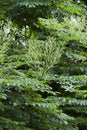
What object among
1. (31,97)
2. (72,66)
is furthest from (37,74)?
(72,66)

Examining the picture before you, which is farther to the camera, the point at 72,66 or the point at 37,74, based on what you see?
the point at 72,66

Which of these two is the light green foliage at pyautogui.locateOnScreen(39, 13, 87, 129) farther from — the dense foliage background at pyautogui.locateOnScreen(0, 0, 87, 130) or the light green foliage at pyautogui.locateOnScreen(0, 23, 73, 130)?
the light green foliage at pyautogui.locateOnScreen(0, 23, 73, 130)

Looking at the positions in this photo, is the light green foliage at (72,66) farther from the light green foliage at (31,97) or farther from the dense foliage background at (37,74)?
the light green foliage at (31,97)

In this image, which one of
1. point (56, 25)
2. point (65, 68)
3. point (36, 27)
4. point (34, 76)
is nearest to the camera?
point (34, 76)

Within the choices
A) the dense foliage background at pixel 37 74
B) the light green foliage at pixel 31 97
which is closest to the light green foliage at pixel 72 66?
the dense foliage background at pixel 37 74

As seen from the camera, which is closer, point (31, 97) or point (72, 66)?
point (31, 97)

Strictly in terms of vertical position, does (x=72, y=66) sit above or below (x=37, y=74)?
below

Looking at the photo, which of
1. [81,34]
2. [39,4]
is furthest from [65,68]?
[39,4]

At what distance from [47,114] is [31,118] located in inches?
8.3

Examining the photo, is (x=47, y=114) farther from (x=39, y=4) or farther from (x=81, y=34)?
(x=39, y=4)

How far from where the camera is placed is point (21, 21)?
5914mm

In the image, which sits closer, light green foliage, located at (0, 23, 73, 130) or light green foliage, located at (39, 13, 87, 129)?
light green foliage, located at (0, 23, 73, 130)

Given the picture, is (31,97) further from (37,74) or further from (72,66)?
(72,66)

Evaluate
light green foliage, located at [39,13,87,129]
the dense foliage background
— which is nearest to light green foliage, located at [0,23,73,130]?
the dense foliage background
